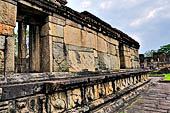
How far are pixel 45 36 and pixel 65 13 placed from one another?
660 millimetres

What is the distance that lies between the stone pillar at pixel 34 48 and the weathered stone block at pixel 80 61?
24.5 inches

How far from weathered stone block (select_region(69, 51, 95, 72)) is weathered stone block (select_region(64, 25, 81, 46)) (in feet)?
0.71

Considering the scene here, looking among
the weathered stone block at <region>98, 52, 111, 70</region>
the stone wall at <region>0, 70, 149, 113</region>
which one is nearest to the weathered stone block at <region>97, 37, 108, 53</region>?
the weathered stone block at <region>98, 52, 111, 70</region>

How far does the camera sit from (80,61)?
276cm

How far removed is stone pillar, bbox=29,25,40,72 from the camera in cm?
227

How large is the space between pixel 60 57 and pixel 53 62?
0.19 m

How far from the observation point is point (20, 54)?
2.13 meters

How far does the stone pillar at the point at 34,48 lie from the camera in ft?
7.46

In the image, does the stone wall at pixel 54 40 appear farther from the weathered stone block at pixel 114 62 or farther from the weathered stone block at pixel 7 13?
the weathered stone block at pixel 114 62

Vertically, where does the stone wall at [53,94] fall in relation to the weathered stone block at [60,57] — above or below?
below

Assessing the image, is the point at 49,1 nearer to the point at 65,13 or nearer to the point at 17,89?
the point at 65,13


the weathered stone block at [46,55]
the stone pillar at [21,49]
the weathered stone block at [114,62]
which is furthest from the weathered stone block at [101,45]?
the stone pillar at [21,49]

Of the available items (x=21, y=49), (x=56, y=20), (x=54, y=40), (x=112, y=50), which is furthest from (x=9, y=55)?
(x=112, y=50)

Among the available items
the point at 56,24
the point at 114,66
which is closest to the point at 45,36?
the point at 56,24
